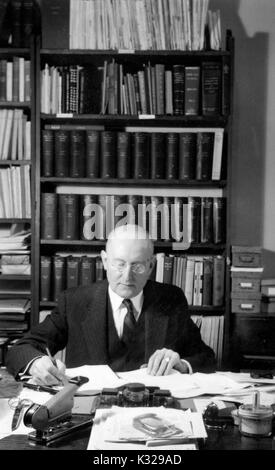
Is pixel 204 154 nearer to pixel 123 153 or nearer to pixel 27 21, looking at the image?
pixel 123 153

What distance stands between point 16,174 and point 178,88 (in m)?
1.01

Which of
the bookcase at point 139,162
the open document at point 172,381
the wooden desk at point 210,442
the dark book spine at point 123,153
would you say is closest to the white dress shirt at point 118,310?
the open document at point 172,381

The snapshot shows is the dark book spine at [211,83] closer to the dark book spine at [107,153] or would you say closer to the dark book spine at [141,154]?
the dark book spine at [141,154]

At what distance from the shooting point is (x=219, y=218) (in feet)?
10.4

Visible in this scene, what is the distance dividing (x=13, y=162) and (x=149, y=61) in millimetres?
937

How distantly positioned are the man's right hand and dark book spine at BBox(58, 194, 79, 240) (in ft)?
5.03

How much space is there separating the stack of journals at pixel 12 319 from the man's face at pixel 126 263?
1.13 meters

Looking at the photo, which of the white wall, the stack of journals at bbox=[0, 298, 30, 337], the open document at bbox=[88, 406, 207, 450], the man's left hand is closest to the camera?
the open document at bbox=[88, 406, 207, 450]

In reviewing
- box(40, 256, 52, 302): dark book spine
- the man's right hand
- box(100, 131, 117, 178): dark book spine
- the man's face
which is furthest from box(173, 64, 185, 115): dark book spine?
the man's right hand

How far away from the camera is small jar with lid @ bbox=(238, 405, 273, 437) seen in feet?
4.24

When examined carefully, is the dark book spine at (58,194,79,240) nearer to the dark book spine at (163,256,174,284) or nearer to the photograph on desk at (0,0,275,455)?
the photograph on desk at (0,0,275,455)

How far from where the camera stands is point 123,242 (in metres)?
2.17

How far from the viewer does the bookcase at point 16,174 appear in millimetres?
3168

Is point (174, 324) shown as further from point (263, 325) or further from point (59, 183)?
point (59, 183)
